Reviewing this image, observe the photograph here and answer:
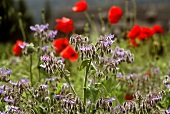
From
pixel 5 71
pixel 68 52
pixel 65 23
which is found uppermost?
pixel 65 23

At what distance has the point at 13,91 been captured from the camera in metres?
2.60

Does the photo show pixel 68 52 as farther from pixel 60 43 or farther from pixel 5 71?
pixel 5 71

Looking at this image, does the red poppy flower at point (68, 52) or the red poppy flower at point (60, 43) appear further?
the red poppy flower at point (60, 43)

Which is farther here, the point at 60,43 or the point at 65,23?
the point at 60,43

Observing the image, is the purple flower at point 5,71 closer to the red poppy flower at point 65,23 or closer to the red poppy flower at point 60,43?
the red poppy flower at point 65,23

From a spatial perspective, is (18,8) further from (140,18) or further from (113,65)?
(113,65)

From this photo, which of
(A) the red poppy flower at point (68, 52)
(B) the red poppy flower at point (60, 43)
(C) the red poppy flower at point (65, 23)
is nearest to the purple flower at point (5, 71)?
(C) the red poppy flower at point (65, 23)

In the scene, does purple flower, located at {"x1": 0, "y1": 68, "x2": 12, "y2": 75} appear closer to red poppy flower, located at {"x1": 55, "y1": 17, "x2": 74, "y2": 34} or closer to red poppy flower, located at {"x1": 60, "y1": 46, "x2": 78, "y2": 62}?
red poppy flower, located at {"x1": 55, "y1": 17, "x2": 74, "y2": 34}

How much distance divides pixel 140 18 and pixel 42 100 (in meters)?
11.6

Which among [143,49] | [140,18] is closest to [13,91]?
[143,49]

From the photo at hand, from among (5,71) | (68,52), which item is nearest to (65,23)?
(68,52)

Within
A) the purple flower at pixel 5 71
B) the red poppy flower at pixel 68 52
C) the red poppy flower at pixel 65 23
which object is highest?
the red poppy flower at pixel 65 23

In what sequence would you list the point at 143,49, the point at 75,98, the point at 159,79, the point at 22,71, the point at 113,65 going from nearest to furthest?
1. the point at 75,98
2. the point at 113,65
3. the point at 159,79
4. the point at 22,71
5. the point at 143,49

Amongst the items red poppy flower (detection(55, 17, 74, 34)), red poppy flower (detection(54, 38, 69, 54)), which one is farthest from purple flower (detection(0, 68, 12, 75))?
red poppy flower (detection(54, 38, 69, 54))
